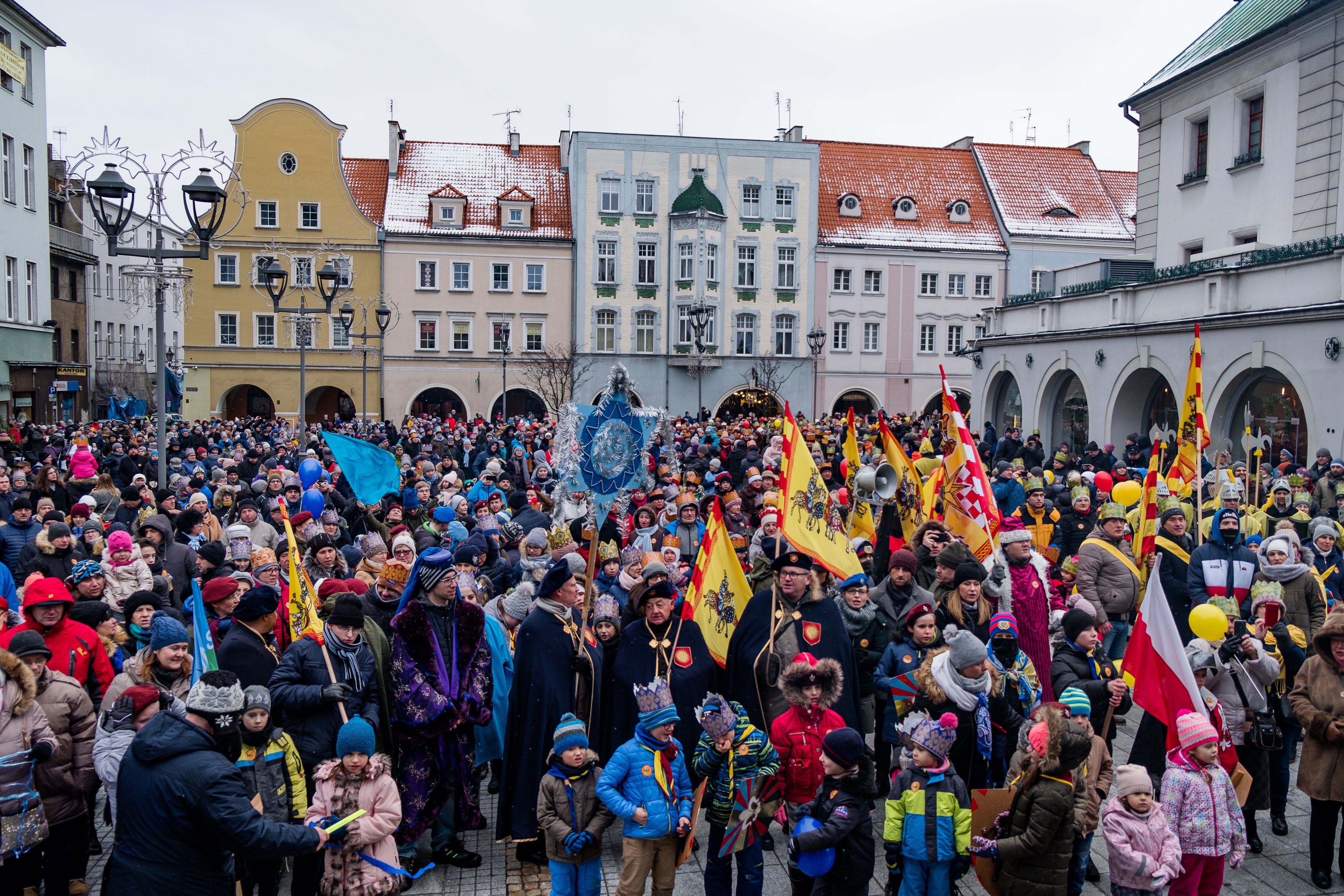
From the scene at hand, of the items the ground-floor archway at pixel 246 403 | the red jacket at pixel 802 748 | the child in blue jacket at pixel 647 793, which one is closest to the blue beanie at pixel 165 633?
the child in blue jacket at pixel 647 793

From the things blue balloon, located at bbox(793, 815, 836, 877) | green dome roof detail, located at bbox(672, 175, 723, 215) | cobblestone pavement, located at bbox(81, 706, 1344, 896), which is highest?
green dome roof detail, located at bbox(672, 175, 723, 215)

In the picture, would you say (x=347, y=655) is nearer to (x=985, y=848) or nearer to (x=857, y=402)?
(x=985, y=848)

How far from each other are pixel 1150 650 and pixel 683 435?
19.4 m

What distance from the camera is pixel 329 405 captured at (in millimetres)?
46531

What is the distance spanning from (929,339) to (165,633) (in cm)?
4386

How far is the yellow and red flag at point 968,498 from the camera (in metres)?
8.71

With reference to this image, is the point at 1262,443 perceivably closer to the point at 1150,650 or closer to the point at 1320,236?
the point at 1320,236

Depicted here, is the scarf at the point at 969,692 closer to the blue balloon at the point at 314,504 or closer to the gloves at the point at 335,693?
the gloves at the point at 335,693

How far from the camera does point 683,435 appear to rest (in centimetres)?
2491

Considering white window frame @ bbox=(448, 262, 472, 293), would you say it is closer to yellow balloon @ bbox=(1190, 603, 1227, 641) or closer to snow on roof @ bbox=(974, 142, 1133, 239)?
snow on roof @ bbox=(974, 142, 1133, 239)

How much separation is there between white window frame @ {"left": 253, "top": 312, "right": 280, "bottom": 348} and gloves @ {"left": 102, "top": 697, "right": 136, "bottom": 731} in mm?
41597

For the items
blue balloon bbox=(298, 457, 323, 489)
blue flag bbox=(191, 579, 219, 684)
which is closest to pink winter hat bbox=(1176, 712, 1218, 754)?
blue flag bbox=(191, 579, 219, 684)

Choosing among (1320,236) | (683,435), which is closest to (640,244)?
(683,435)

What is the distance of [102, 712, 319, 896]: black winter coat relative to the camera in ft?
13.1
